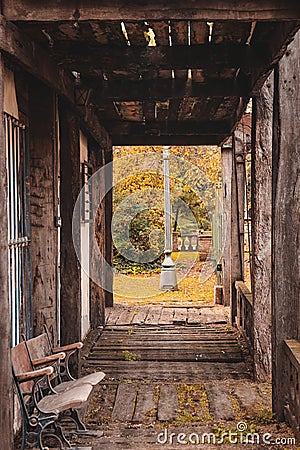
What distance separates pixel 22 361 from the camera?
4578 millimetres

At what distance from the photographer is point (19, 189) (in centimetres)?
520

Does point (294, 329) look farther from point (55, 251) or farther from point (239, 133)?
point (239, 133)

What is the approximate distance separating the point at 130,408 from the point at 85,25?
308 centimetres

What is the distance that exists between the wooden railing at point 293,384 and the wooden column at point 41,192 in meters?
1.97

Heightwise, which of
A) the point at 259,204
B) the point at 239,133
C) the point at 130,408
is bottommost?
the point at 130,408

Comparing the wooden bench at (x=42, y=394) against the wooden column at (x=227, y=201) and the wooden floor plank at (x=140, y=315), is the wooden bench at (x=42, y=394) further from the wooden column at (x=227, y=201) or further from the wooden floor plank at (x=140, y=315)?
the wooden column at (x=227, y=201)

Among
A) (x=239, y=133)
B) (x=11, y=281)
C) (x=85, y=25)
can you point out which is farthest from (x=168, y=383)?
(x=239, y=133)

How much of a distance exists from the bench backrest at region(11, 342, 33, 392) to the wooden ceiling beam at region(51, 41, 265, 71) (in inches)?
84.6

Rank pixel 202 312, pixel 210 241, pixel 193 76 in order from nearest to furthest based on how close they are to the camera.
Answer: pixel 193 76 < pixel 202 312 < pixel 210 241

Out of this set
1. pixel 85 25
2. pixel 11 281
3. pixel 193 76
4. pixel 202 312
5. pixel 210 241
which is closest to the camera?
pixel 85 25

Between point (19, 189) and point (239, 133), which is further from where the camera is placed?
point (239, 133)

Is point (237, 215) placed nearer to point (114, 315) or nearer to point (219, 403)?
point (114, 315)

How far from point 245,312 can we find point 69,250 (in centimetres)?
275

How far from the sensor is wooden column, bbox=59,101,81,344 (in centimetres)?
617
